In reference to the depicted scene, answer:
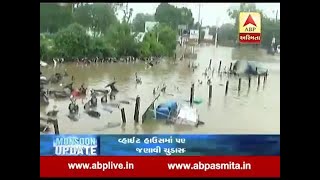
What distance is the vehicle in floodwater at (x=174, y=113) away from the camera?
4094 mm

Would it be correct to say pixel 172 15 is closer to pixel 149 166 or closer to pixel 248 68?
pixel 248 68

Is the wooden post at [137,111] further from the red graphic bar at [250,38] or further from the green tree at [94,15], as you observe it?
the red graphic bar at [250,38]

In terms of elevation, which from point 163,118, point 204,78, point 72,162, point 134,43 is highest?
point 134,43

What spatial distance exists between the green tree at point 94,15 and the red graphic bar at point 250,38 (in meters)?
0.95

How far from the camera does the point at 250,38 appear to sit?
413cm

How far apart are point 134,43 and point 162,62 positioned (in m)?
0.26

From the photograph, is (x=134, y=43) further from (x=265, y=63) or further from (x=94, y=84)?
(x=265, y=63)

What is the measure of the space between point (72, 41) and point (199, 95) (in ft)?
3.35

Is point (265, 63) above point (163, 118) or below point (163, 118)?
above

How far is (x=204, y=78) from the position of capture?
13.6 feet

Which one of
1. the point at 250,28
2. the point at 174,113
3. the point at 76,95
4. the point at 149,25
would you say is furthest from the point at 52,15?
the point at 250,28

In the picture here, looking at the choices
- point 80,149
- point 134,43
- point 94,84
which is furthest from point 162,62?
point 80,149

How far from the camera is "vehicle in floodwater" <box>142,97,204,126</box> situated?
4.09 meters

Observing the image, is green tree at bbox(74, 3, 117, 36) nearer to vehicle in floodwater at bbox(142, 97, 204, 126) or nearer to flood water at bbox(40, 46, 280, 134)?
flood water at bbox(40, 46, 280, 134)
